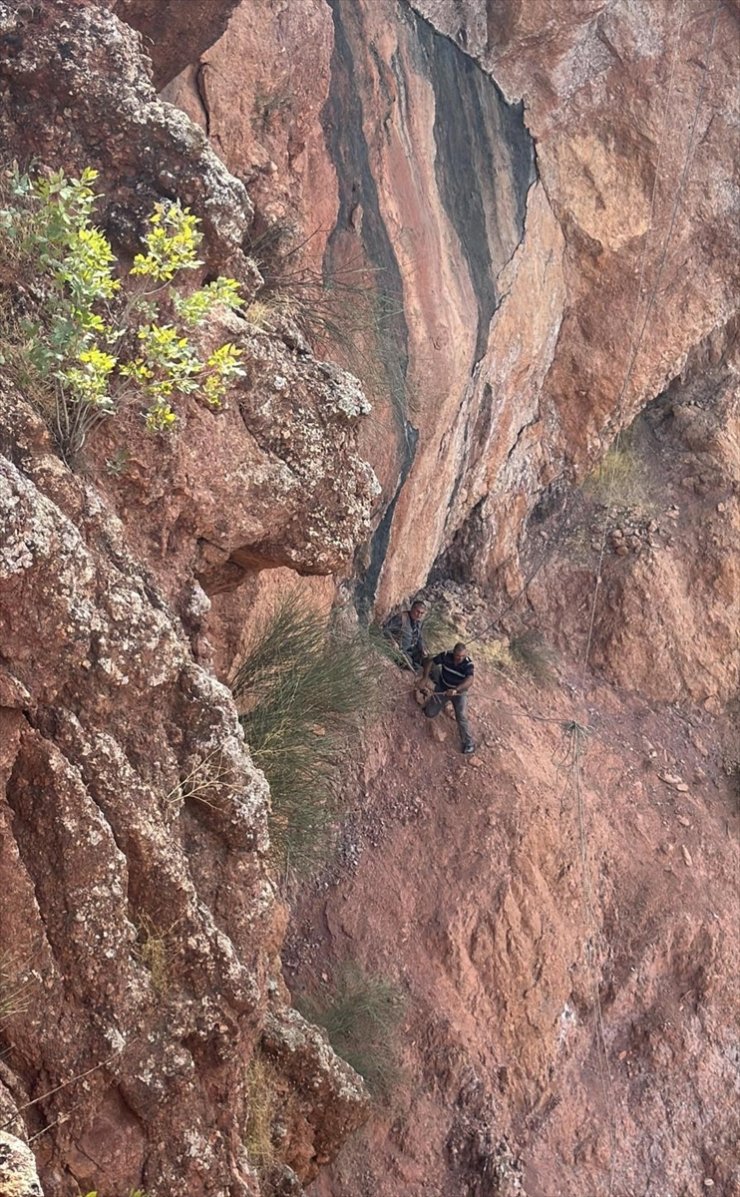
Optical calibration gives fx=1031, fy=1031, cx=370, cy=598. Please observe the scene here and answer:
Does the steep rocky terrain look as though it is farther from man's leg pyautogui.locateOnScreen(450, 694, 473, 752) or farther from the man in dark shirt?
the man in dark shirt

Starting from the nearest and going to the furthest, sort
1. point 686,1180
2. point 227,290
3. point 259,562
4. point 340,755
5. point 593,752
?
1. point 227,290
2. point 259,562
3. point 340,755
4. point 686,1180
5. point 593,752

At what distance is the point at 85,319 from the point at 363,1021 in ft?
20.8

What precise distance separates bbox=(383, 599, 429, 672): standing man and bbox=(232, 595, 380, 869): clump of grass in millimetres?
1986

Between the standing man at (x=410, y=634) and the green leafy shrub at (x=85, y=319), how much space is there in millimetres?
5846

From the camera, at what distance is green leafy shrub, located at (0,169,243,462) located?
4.62m

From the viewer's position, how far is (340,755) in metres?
9.27

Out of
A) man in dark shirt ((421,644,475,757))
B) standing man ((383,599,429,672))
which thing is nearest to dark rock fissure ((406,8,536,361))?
standing man ((383,599,429,672))

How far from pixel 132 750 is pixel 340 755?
469 centimetres

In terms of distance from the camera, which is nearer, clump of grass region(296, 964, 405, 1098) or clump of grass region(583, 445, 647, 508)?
clump of grass region(296, 964, 405, 1098)

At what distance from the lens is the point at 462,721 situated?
1066cm

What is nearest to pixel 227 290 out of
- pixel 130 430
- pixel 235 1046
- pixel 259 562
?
pixel 130 430

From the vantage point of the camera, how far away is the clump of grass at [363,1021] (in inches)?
332

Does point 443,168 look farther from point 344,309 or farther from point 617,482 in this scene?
point 617,482

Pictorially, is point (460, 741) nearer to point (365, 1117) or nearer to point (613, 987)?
point (613, 987)
